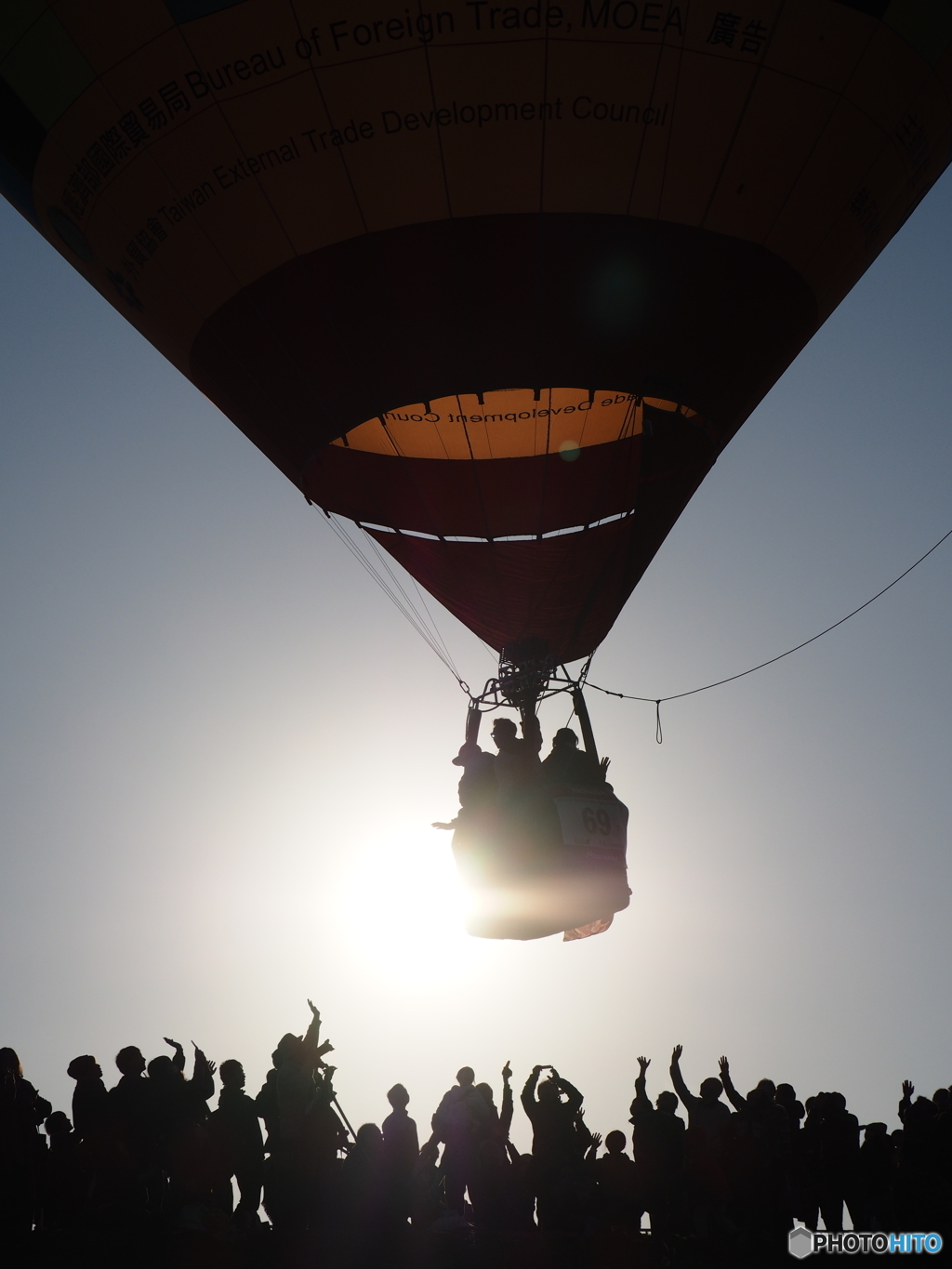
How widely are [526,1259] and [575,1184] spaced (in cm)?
61

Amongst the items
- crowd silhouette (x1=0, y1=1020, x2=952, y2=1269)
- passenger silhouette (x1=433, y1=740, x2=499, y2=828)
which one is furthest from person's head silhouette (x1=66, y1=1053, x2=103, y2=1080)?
passenger silhouette (x1=433, y1=740, x2=499, y2=828)

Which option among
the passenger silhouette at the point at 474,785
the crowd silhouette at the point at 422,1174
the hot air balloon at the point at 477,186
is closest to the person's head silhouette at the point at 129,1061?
the crowd silhouette at the point at 422,1174

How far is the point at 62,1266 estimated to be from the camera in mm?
5621

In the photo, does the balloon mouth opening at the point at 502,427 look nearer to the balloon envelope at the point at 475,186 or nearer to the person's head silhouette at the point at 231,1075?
the balloon envelope at the point at 475,186

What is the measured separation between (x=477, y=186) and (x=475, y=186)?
1cm

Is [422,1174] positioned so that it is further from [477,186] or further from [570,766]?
[477,186]

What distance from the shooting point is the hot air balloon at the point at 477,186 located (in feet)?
24.5

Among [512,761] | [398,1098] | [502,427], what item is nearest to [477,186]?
[502,427]

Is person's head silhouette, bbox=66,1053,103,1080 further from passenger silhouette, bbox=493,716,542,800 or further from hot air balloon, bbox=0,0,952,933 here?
hot air balloon, bbox=0,0,952,933

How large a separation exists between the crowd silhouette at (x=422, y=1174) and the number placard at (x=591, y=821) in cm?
151

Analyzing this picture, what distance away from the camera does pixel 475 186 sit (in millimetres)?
7930

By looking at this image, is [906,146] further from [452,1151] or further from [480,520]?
[452,1151]

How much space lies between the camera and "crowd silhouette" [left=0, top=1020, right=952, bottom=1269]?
610 centimetres

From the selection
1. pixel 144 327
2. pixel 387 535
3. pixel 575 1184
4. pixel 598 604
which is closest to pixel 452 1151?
pixel 575 1184
